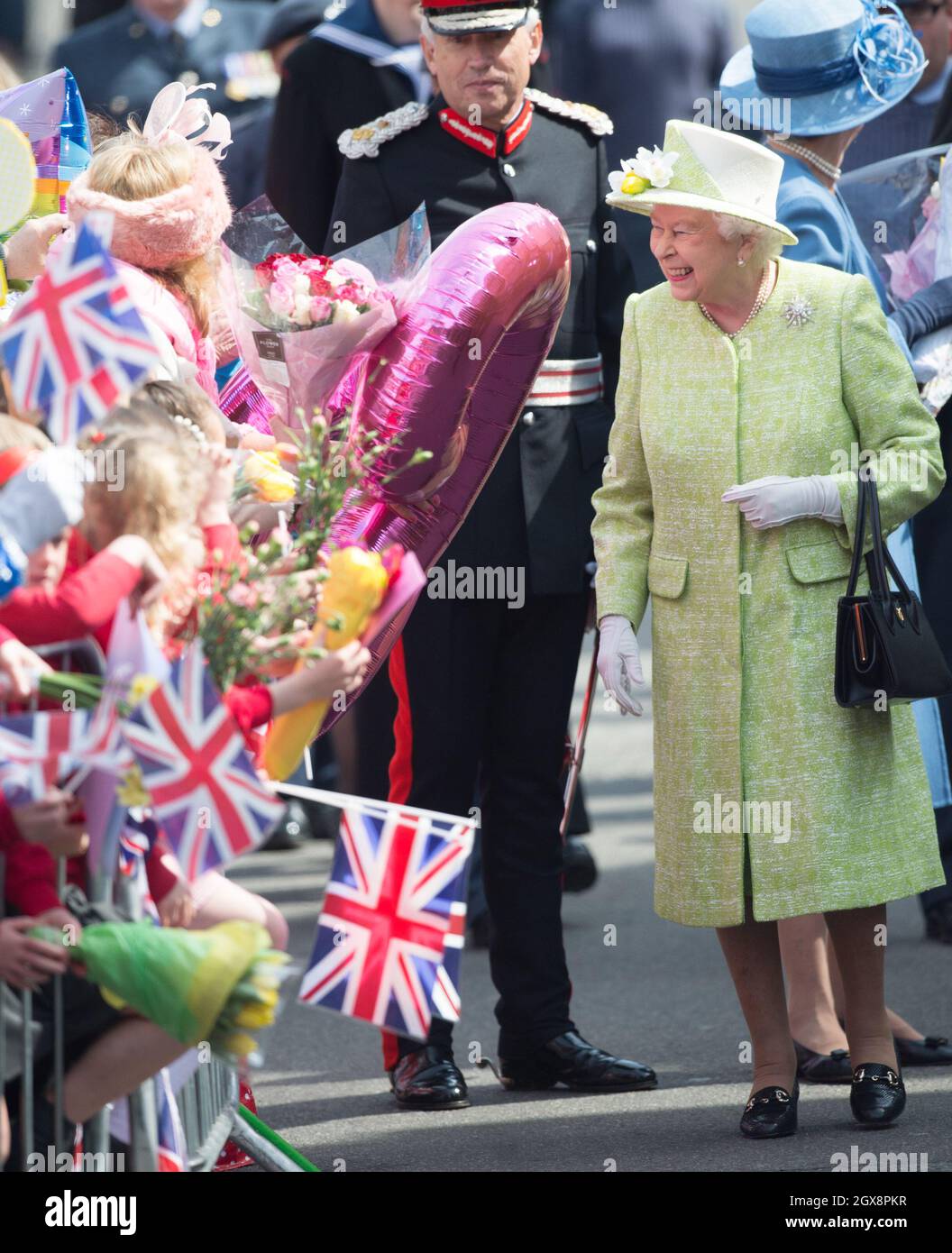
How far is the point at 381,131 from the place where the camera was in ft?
15.5

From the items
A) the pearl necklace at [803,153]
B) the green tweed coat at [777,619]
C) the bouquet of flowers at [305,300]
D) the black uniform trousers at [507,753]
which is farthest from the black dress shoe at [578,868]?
the bouquet of flowers at [305,300]

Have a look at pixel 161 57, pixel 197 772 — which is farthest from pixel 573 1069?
pixel 161 57

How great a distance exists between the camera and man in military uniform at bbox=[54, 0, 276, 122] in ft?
27.7

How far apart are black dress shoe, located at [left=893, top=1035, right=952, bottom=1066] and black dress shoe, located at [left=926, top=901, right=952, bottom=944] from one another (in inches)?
40.5

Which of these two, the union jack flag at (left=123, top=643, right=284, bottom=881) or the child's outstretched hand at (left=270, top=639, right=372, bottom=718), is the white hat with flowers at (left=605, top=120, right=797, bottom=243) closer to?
the child's outstretched hand at (left=270, top=639, right=372, bottom=718)

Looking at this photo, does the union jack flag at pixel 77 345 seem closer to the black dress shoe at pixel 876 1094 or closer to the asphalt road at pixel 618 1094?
the asphalt road at pixel 618 1094

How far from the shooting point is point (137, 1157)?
123 inches

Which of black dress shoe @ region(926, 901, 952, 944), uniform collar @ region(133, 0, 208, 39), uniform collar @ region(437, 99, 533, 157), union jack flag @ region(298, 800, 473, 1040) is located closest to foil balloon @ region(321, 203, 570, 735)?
uniform collar @ region(437, 99, 533, 157)

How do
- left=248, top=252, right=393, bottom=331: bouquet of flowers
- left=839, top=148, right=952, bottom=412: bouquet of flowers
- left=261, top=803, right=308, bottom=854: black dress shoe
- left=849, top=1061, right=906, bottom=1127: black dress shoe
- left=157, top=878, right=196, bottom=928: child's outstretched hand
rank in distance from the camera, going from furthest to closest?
left=261, top=803, right=308, bottom=854: black dress shoe
left=839, top=148, right=952, bottom=412: bouquet of flowers
left=849, top=1061, right=906, bottom=1127: black dress shoe
left=248, top=252, right=393, bottom=331: bouquet of flowers
left=157, top=878, right=196, bottom=928: child's outstretched hand

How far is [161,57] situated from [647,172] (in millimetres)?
4907

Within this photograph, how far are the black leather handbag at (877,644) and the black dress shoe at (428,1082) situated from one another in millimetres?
1177

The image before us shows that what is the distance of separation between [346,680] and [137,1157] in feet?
2.42
